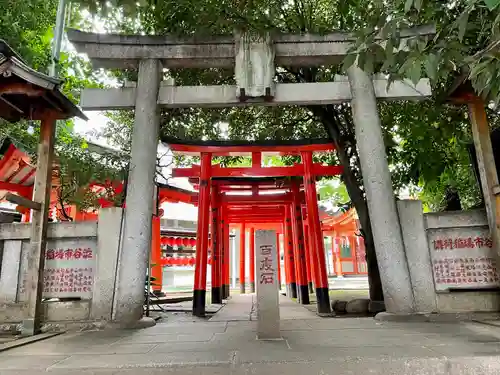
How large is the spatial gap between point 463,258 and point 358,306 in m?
→ 3.09

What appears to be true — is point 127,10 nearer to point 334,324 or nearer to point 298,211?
point 334,324

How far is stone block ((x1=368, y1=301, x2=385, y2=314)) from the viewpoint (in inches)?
279

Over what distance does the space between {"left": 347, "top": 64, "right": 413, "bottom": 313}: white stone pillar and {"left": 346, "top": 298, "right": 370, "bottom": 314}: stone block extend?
2.87 meters

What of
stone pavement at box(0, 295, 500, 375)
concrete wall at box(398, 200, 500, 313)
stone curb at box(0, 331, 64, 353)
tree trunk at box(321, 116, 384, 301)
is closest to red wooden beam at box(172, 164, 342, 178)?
tree trunk at box(321, 116, 384, 301)

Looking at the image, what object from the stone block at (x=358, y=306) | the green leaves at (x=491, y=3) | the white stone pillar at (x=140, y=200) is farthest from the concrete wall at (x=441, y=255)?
the green leaves at (x=491, y=3)

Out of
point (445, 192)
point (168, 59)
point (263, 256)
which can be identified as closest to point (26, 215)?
point (168, 59)

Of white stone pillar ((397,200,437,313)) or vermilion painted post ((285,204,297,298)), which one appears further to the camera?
vermilion painted post ((285,204,297,298))

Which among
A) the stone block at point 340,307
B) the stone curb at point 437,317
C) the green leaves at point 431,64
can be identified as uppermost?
the green leaves at point 431,64

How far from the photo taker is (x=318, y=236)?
7699 mm

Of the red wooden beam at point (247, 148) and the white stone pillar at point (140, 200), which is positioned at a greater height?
the red wooden beam at point (247, 148)

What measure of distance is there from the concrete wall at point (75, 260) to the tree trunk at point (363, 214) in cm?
459

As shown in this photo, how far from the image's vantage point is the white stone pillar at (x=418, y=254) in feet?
16.4

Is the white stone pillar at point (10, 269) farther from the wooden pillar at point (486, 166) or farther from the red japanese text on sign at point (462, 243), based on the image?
the wooden pillar at point (486, 166)

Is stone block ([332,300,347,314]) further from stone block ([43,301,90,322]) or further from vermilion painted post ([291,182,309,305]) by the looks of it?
stone block ([43,301,90,322])
